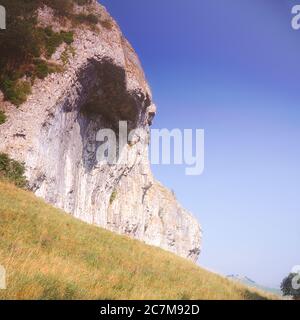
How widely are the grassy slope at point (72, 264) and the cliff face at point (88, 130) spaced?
10.5m

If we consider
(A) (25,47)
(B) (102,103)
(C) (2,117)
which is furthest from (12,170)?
(B) (102,103)

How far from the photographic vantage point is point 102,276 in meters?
13.7

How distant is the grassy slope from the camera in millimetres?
9961

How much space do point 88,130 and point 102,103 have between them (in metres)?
3.75

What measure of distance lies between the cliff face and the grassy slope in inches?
415

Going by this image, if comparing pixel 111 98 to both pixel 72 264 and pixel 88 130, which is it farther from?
pixel 72 264

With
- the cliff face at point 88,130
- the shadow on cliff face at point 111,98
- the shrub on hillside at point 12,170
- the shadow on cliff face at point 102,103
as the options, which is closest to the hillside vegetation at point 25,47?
the cliff face at point 88,130

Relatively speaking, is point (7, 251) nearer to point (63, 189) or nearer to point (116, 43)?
point (63, 189)

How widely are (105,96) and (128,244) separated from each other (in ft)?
86.1

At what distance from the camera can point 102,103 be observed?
155ft

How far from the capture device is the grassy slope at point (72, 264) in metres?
9.96
